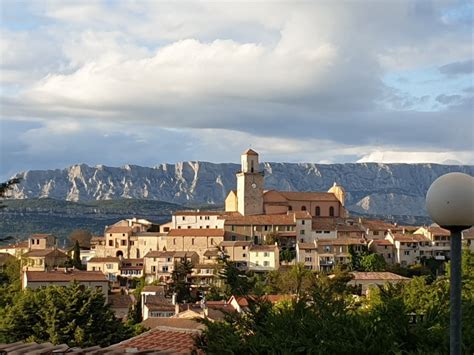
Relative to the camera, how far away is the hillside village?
77.6 metres

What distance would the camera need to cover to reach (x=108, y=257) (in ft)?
302

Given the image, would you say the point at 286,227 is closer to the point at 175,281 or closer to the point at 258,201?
the point at 258,201

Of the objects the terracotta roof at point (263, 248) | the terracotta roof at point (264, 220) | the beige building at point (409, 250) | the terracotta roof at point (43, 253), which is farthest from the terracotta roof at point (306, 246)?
the terracotta roof at point (43, 253)

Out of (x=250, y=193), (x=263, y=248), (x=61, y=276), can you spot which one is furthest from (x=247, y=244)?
(x=61, y=276)

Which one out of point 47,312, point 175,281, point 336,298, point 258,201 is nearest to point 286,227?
point 258,201

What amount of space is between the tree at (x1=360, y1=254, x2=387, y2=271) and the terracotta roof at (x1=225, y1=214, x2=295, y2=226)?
11890mm

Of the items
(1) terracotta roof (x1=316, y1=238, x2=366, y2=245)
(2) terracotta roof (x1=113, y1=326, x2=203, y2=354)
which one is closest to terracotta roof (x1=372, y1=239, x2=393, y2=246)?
(1) terracotta roof (x1=316, y1=238, x2=366, y2=245)

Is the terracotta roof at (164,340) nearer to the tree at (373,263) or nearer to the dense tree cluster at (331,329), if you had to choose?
the dense tree cluster at (331,329)

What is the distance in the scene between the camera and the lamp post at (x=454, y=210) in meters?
5.41

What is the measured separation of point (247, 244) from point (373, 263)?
547 inches

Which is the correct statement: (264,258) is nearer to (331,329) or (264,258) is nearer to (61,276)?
(61,276)

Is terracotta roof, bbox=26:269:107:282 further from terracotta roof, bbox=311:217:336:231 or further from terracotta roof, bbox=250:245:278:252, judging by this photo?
terracotta roof, bbox=311:217:336:231

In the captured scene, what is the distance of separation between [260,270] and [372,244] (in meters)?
13.4

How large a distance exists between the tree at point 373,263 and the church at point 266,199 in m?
17.9
